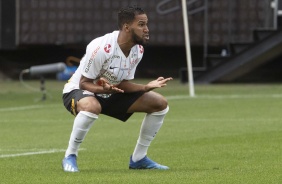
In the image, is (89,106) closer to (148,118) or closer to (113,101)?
(113,101)

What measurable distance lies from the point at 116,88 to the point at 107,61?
366 millimetres

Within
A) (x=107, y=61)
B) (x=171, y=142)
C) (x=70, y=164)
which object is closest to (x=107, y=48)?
(x=107, y=61)

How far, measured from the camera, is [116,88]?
10289mm

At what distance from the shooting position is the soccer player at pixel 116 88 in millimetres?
10445

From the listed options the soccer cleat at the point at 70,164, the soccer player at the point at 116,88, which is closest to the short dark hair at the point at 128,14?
the soccer player at the point at 116,88

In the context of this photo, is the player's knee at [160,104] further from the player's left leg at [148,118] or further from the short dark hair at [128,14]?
the short dark hair at [128,14]

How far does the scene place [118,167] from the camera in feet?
35.9

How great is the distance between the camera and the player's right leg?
10383 mm

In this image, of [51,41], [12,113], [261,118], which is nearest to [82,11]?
[51,41]

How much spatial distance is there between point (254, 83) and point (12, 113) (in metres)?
9.86

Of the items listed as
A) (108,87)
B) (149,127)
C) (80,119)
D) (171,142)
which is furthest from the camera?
(171,142)

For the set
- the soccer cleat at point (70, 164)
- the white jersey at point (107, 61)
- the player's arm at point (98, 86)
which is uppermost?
the white jersey at point (107, 61)

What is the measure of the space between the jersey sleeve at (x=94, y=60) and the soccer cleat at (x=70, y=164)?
2.52 ft

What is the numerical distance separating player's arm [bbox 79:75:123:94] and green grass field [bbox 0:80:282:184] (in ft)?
2.43
